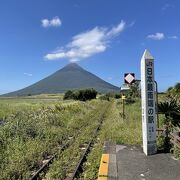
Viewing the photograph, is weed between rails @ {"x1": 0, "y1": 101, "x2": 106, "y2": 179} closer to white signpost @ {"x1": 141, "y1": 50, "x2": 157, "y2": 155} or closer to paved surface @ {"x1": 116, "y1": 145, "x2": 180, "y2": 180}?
paved surface @ {"x1": 116, "y1": 145, "x2": 180, "y2": 180}

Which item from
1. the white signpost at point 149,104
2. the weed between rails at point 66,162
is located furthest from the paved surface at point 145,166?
the weed between rails at point 66,162

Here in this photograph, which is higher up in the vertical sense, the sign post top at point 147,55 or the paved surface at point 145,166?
the sign post top at point 147,55

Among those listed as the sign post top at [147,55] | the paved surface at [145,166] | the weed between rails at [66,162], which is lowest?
the weed between rails at [66,162]

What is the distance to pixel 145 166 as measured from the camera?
8062mm

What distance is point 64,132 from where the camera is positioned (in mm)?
15484

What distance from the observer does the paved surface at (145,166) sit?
7168 millimetres

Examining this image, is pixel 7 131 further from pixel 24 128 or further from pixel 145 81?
pixel 145 81

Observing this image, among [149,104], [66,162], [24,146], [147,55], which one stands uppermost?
[147,55]

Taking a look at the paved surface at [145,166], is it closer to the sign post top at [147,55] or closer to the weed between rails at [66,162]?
the weed between rails at [66,162]

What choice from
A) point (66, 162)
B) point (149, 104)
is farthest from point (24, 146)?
point (149, 104)

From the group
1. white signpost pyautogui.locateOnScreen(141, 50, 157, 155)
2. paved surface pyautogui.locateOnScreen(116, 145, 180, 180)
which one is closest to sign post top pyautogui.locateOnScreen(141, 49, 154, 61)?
white signpost pyautogui.locateOnScreen(141, 50, 157, 155)

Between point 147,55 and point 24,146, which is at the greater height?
point 147,55

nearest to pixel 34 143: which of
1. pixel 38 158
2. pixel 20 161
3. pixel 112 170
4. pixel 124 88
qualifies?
pixel 38 158

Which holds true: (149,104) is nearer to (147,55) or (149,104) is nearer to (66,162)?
(147,55)
